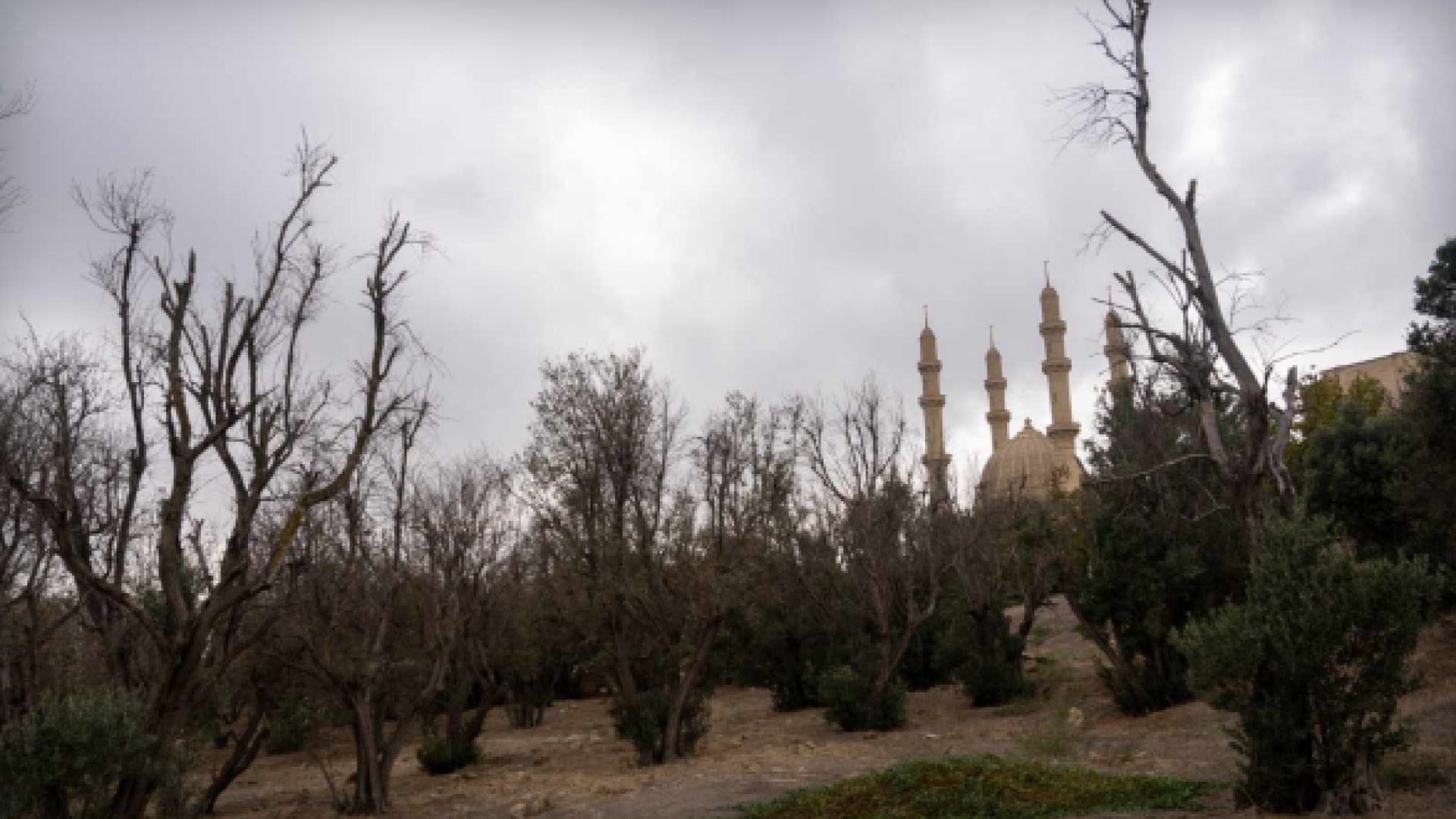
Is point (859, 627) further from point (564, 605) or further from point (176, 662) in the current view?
point (176, 662)

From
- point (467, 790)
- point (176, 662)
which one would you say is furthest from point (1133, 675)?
point (176, 662)

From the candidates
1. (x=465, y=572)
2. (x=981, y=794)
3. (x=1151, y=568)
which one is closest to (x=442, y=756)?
(x=465, y=572)

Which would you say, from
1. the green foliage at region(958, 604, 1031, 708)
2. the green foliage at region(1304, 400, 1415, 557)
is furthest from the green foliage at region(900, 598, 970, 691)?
the green foliage at region(1304, 400, 1415, 557)

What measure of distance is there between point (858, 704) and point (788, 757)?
4.44m

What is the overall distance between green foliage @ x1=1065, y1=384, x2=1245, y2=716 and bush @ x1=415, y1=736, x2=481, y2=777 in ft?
39.8

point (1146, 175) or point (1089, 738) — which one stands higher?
point (1146, 175)

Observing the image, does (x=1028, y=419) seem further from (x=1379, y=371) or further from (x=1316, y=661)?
(x=1316, y=661)

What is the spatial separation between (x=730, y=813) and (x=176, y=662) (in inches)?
234

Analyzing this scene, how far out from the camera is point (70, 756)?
408 inches

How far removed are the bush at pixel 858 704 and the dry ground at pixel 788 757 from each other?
1.30ft

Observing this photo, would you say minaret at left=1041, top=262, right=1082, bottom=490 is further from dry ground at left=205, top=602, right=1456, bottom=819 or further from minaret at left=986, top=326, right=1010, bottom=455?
dry ground at left=205, top=602, right=1456, bottom=819

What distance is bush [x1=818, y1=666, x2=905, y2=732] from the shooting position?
2175cm

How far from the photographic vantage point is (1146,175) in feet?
42.7

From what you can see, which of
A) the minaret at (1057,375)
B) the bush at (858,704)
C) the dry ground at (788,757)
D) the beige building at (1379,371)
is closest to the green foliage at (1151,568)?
the dry ground at (788,757)
